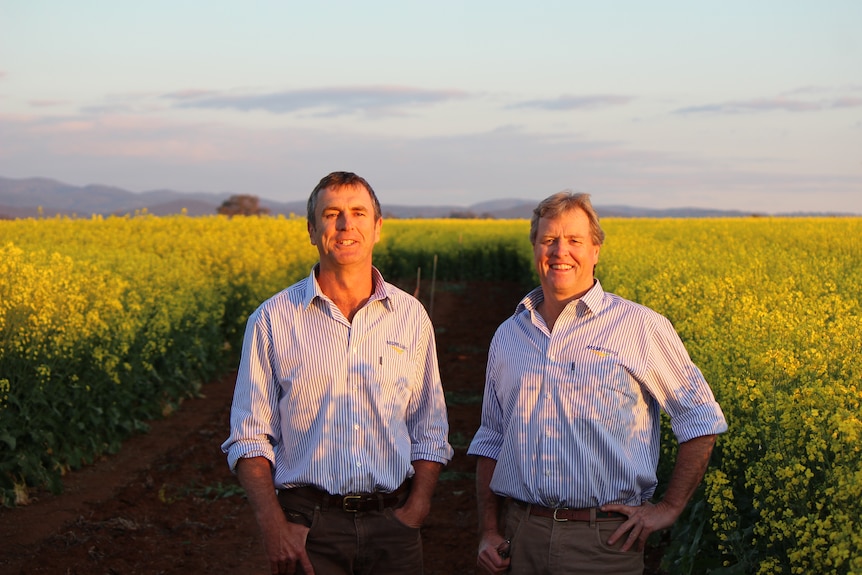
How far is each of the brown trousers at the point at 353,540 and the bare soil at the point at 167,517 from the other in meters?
Result: 3.93

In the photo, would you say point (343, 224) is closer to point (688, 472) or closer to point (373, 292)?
point (373, 292)

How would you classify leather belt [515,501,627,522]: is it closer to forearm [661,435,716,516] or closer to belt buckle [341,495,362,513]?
forearm [661,435,716,516]

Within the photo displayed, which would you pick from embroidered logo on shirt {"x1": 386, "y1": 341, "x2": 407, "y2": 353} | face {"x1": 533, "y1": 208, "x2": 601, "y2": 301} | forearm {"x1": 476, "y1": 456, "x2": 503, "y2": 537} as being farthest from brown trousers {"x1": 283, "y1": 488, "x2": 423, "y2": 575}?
face {"x1": 533, "y1": 208, "x2": 601, "y2": 301}

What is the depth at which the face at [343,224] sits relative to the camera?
Answer: 11.9ft

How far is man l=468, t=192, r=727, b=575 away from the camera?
11.3ft

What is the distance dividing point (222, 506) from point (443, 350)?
31.7 ft

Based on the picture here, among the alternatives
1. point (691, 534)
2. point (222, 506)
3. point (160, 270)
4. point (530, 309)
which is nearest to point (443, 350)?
point (160, 270)

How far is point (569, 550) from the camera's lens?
343 cm

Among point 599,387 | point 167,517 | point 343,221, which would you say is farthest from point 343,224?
point 167,517

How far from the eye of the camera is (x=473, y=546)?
313 inches

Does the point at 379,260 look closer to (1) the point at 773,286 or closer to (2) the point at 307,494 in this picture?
(1) the point at 773,286

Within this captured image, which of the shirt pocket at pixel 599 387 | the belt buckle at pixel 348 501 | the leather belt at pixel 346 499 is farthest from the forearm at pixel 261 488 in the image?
the shirt pocket at pixel 599 387

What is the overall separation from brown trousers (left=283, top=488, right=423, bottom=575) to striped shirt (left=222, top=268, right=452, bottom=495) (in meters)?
0.09

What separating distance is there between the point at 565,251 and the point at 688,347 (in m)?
3.48
